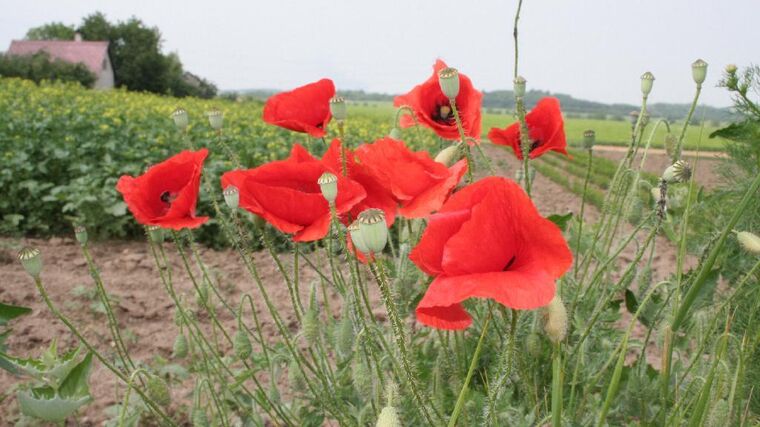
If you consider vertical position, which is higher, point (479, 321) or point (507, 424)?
point (479, 321)

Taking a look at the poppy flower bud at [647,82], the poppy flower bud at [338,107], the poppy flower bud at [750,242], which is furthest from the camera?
the poppy flower bud at [647,82]

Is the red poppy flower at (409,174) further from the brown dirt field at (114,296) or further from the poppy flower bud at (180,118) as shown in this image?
the brown dirt field at (114,296)

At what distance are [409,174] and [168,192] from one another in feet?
1.82

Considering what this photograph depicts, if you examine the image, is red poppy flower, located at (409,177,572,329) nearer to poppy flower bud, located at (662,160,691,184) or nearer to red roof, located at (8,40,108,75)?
poppy flower bud, located at (662,160,691,184)

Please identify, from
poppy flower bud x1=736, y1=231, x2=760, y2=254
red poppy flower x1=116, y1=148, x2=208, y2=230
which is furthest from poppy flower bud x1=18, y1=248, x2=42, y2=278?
poppy flower bud x1=736, y1=231, x2=760, y2=254

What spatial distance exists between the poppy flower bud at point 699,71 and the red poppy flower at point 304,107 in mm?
705

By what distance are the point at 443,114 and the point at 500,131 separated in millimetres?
134

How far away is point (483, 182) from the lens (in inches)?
32.1

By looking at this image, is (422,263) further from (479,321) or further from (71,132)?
(71,132)

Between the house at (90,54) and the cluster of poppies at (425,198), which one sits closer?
the cluster of poppies at (425,198)

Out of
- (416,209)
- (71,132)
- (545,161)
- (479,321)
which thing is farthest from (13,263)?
(545,161)

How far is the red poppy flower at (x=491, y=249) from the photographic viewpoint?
772mm

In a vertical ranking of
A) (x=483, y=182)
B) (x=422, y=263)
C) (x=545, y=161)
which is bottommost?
(x=545, y=161)

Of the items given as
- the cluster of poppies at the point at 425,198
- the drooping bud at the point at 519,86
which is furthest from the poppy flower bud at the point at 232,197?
the drooping bud at the point at 519,86
